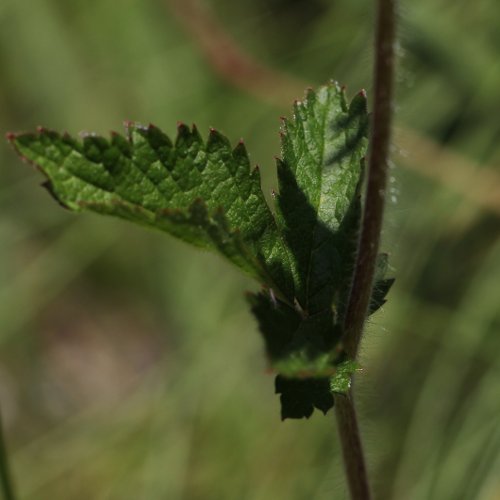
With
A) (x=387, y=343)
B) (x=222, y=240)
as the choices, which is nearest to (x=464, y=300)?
(x=387, y=343)

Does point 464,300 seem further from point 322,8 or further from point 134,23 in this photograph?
point 134,23

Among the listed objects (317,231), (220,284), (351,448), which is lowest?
(220,284)

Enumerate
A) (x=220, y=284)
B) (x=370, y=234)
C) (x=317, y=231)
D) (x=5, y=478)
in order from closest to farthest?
(x=370, y=234) → (x=317, y=231) → (x=5, y=478) → (x=220, y=284)

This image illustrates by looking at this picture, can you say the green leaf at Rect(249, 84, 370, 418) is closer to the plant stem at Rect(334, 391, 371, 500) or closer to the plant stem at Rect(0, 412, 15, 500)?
the plant stem at Rect(334, 391, 371, 500)

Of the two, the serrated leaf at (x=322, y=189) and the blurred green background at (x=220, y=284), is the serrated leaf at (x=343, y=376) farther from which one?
the blurred green background at (x=220, y=284)

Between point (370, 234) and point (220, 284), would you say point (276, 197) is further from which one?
point (220, 284)

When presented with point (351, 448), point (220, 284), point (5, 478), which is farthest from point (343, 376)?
point (220, 284)
